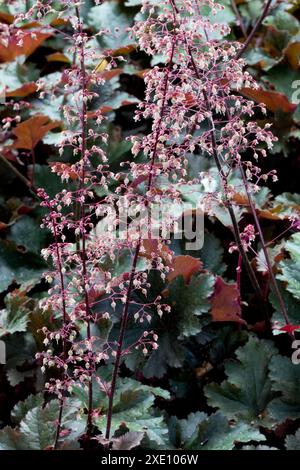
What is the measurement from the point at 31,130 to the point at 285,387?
0.98 meters

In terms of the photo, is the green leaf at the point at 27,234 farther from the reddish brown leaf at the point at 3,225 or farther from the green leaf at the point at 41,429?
the green leaf at the point at 41,429

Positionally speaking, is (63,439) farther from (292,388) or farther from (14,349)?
(292,388)

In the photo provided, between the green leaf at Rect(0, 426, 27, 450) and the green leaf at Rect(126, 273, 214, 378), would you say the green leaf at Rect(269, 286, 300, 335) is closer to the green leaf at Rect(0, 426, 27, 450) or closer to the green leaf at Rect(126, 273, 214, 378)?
the green leaf at Rect(126, 273, 214, 378)

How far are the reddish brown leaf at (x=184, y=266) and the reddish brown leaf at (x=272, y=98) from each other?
0.61 meters

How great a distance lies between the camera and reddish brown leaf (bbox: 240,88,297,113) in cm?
198

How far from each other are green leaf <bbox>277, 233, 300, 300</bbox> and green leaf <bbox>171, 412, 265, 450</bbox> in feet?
1.09

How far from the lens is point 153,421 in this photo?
1.40 metres

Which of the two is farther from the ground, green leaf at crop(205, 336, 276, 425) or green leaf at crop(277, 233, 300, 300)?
green leaf at crop(277, 233, 300, 300)

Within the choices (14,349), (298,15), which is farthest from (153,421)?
(298,15)

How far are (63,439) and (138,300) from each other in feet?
1.36

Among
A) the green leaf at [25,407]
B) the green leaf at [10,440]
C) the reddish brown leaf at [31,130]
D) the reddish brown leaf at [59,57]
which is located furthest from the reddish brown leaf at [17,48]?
the green leaf at [10,440]

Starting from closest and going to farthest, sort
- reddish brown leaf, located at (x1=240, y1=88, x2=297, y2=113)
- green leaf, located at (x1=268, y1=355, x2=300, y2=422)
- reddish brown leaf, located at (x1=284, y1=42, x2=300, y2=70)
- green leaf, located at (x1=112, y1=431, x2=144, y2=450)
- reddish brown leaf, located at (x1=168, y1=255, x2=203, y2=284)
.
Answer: green leaf, located at (x1=112, y1=431, x2=144, y2=450)
green leaf, located at (x1=268, y1=355, x2=300, y2=422)
reddish brown leaf, located at (x1=168, y1=255, x2=203, y2=284)
reddish brown leaf, located at (x1=240, y1=88, x2=297, y2=113)
reddish brown leaf, located at (x1=284, y1=42, x2=300, y2=70)

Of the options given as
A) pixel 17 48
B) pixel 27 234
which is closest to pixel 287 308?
pixel 27 234

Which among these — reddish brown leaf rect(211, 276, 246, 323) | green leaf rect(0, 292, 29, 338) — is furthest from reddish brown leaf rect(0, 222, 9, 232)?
reddish brown leaf rect(211, 276, 246, 323)
